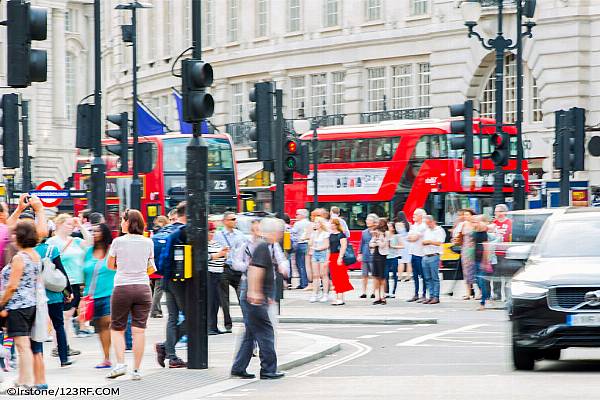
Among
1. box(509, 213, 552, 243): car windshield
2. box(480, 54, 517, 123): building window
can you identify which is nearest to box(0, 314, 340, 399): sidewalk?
box(509, 213, 552, 243): car windshield

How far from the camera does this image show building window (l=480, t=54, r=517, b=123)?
52.2 m

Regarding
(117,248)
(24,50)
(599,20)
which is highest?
(599,20)

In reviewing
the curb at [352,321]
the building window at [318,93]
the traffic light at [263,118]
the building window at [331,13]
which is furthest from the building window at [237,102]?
the traffic light at [263,118]

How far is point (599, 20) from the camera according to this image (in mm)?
49125

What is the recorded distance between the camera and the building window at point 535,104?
51094 mm

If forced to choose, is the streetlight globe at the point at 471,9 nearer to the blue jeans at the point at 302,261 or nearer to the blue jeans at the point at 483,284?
the blue jeans at the point at 302,261

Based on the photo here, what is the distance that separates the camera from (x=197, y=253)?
623 inches

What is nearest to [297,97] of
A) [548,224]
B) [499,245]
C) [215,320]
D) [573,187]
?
[573,187]

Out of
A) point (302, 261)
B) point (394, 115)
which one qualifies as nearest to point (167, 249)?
point (302, 261)

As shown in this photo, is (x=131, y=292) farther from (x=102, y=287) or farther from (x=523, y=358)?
(x=523, y=358)

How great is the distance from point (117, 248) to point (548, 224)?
436 centimetres

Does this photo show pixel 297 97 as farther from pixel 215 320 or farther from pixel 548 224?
pixel 548 224

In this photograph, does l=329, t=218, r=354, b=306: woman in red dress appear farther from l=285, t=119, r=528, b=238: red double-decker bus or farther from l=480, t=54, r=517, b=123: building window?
l=480, t=54, r=517, b=123: building window

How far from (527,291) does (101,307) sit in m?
4.68
